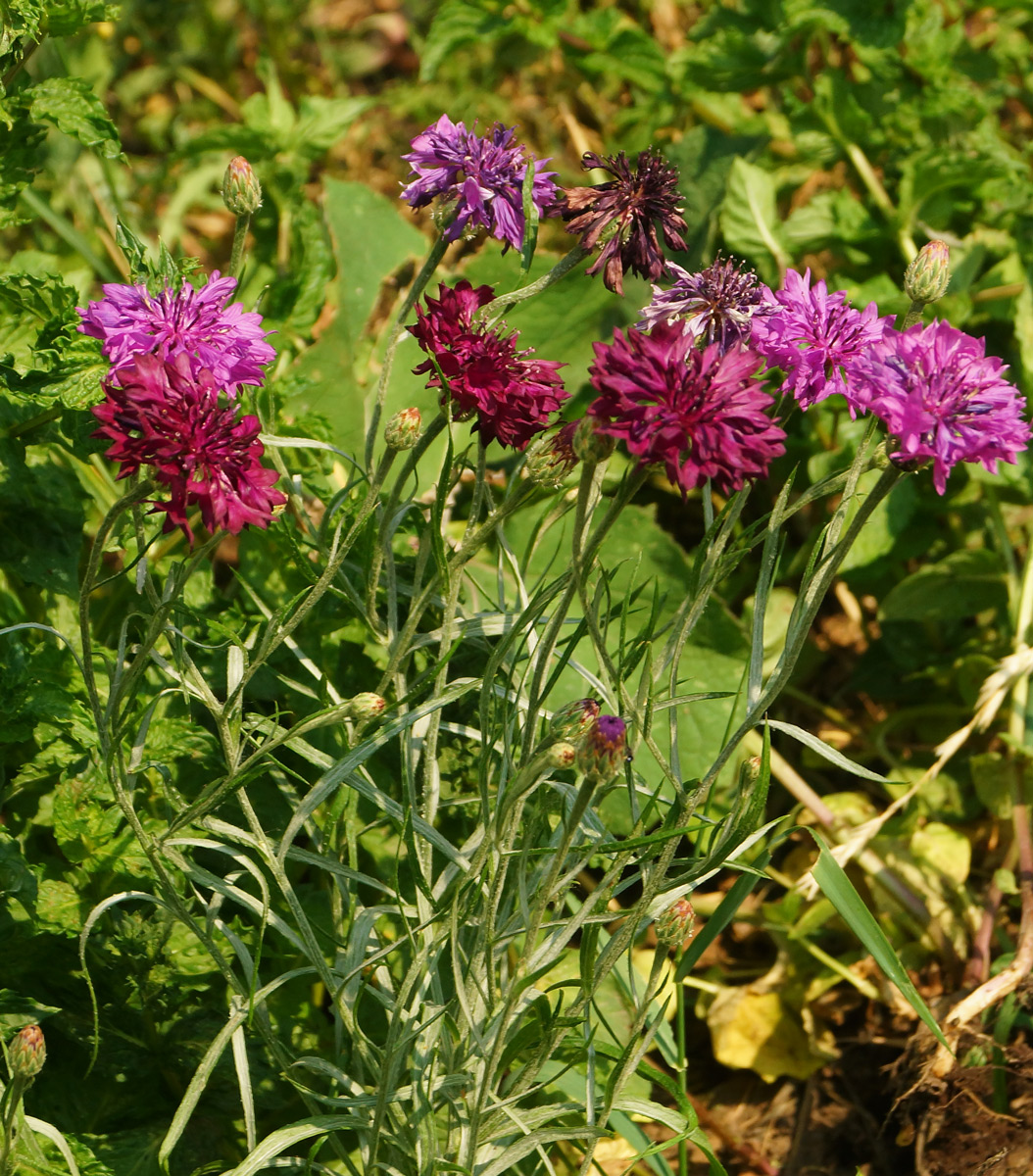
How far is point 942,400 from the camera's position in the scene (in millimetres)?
839

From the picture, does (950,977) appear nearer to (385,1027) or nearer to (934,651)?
(934,651)

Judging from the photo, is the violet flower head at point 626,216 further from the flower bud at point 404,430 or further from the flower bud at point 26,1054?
the flower bud at point 26,1054

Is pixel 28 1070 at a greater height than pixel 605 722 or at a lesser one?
lesser

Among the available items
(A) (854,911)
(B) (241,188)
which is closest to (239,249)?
(B) (241,188)

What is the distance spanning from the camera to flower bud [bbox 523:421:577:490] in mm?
918

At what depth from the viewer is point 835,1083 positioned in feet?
5.11

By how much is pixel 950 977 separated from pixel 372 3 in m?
2.71

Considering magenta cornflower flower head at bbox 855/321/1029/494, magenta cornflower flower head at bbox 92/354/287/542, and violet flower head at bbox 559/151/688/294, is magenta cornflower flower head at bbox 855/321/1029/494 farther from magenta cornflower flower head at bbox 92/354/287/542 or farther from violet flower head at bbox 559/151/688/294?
magenta cornflower flower head at bbox 92/354/287/542

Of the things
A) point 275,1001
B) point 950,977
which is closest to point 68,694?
point 275,1001

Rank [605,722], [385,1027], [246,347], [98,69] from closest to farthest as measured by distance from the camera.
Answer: [605,722], [246,347], [385,1027], [98,69]

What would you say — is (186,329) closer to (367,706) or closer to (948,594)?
(367,706)

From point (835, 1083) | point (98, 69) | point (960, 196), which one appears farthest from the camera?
point (98, 69)

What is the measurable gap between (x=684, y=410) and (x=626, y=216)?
0.83 feet

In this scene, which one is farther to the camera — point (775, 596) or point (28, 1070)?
point (775, 596)
